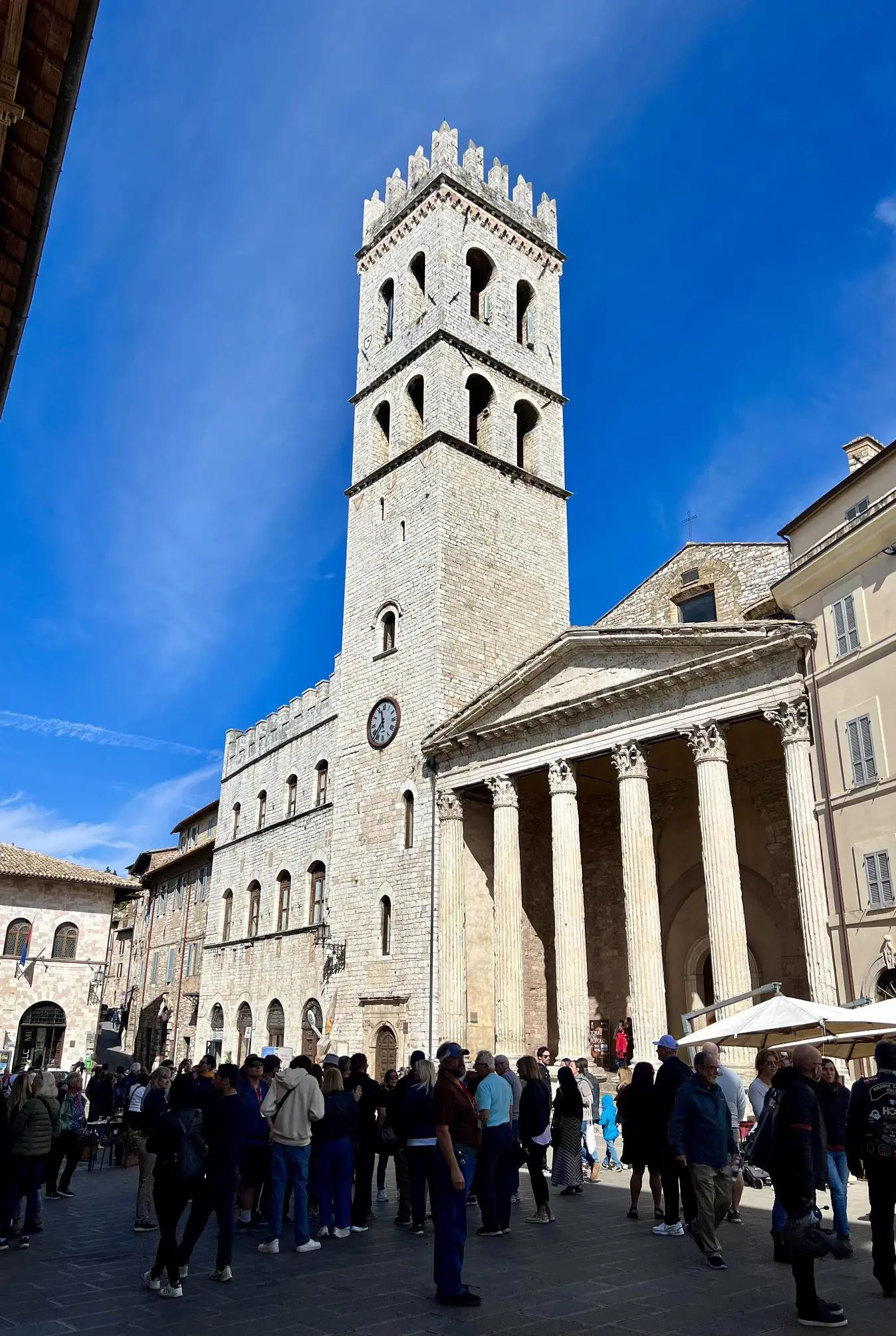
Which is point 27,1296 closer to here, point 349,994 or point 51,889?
point 349,994

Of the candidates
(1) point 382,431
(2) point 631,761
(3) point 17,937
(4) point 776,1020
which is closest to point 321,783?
(1) point 382,431

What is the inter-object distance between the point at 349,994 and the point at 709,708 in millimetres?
12458

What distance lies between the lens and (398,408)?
1214 inches

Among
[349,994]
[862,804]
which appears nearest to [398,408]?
[349,994]

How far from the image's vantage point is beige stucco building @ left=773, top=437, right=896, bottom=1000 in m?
16.0

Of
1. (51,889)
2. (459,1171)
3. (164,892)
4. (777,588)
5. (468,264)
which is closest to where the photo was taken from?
(459,1171)

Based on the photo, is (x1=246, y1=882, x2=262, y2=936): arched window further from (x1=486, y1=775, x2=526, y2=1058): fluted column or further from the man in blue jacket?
the man in blue jacket

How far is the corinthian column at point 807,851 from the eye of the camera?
648 inches

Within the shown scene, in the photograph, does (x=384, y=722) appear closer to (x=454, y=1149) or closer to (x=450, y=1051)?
(x=450, y=1051)

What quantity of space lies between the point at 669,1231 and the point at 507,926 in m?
13.5

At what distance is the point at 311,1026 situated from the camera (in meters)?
27.5

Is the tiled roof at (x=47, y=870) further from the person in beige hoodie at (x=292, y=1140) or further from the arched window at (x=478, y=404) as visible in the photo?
the person in beige hoodie at (x=292, y=1140)

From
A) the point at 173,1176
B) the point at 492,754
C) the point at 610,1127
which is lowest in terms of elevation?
the point at 610,1127

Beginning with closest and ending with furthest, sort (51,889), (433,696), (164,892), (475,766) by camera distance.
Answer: (475,766) → (433,696) → (51,889) → (164,892)
